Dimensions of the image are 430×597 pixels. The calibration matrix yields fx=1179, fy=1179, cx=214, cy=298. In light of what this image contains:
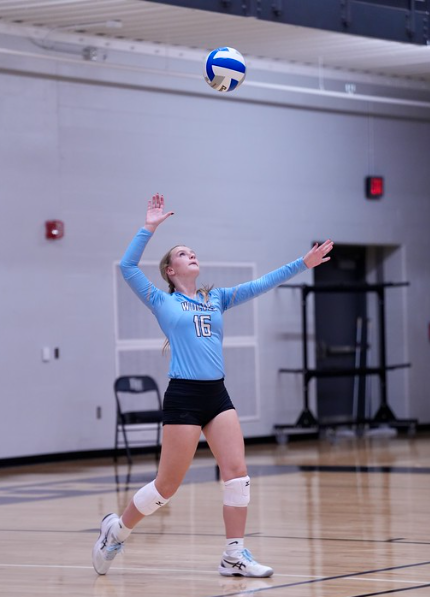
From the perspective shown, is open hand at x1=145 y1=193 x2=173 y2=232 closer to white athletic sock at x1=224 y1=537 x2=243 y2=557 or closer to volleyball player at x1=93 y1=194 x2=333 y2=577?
volleyball player at x1=93 y1=194 x2=333 y2=577

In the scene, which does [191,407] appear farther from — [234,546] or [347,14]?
[347,14]

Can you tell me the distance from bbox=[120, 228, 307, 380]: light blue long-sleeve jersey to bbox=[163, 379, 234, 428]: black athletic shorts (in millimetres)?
44

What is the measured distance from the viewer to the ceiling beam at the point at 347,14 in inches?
469

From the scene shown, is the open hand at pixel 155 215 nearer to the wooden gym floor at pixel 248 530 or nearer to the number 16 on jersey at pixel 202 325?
the number 16 on jersey at pixel 202 325

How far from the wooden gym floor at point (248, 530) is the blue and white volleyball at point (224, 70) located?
3208 mm

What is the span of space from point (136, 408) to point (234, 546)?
8.25m

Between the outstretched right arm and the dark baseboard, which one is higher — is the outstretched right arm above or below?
above

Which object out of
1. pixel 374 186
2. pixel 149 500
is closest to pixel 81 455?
pixel 374 186

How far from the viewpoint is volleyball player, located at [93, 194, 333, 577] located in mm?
6059

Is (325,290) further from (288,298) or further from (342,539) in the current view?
(342,539)

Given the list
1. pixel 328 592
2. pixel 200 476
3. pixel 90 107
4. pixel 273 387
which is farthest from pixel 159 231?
pixel 328 592

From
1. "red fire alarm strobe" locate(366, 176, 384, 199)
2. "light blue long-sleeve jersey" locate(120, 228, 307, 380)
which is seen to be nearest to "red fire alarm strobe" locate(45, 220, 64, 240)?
"red fire alarm strobe" locate(366, 176, 384, 199)

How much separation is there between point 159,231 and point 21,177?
2.03 m

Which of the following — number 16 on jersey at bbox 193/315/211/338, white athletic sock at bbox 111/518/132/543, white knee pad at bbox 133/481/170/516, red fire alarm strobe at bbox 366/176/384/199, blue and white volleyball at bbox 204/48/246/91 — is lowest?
white athletic sock at bbox 111/518/132/543
